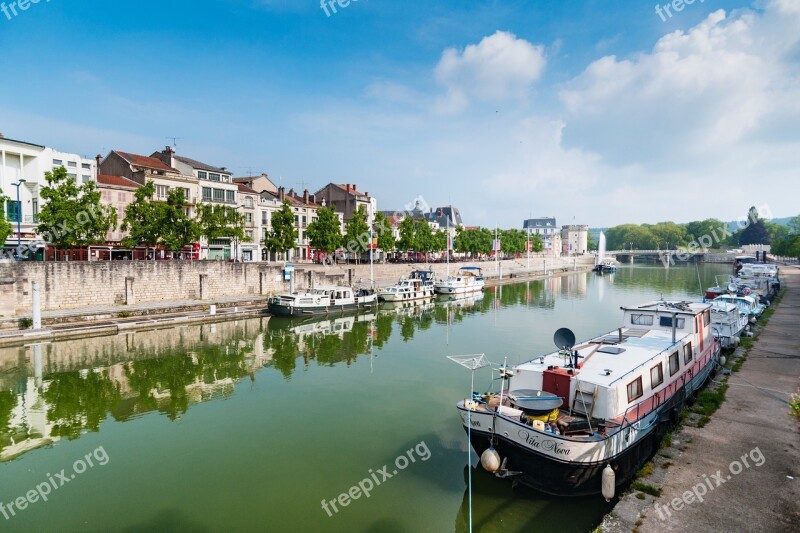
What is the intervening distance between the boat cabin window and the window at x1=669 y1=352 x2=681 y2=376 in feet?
9.07

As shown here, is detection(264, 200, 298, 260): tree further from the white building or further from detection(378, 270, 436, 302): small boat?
the white building

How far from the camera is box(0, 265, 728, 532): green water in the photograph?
38.0 feet

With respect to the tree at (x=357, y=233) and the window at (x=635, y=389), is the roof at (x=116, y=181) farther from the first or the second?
the window at (x=635, y=389)

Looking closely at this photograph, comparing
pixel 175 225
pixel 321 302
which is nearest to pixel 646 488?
pixel 321 302

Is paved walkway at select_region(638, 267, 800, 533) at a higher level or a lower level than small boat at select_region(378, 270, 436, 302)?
lower

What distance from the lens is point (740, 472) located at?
36.7 ft

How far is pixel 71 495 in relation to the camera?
494 inches

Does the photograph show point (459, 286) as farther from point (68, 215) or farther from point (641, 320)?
point (68, 215)

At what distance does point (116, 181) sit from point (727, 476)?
2392 inches

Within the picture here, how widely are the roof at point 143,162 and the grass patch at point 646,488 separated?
197 feet

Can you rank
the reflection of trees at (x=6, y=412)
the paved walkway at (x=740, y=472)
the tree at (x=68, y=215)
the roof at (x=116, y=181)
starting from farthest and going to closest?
the roof at (x=116, y=181) → the tree at (x=68, y=215) → the reflection of trees at (x=6, y=412) → the paved walkway at (x=740, y=472)

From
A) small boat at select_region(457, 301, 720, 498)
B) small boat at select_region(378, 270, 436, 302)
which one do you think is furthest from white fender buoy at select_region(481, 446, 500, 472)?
small boat at select_region(378, 270, 436, 302)

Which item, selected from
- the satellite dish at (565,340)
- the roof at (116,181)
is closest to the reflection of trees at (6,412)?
the satellite dish at (565,340)

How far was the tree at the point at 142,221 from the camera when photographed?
43.1 m
